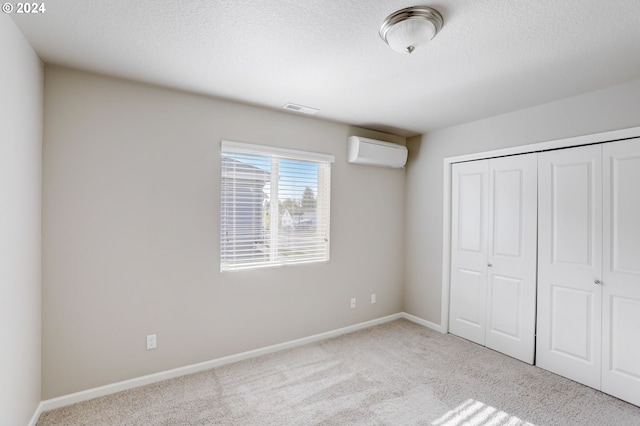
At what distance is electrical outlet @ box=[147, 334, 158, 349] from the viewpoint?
260 centimetres

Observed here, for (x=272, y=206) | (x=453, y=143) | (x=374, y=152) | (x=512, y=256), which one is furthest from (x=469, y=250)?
(x=272, y=206)

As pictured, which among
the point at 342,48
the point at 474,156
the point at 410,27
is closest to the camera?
the point at 410,27

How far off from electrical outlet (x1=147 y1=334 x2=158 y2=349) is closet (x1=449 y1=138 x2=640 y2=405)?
3212mm

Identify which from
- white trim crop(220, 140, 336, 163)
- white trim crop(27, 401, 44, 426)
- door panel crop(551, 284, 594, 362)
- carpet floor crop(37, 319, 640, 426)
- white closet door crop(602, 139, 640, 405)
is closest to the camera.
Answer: white trim crop(27, 401, 44, 426)

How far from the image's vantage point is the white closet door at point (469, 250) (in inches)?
137

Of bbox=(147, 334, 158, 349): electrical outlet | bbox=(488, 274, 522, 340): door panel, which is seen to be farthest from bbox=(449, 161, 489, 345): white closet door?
bbox=(147, 334, 158, 349): electrical outlet

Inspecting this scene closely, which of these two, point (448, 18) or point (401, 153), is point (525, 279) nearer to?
point (401, 153)

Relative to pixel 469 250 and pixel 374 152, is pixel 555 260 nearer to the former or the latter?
pixel 469 250

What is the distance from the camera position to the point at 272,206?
10.6 feet

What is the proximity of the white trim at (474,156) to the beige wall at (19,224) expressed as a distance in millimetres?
3845

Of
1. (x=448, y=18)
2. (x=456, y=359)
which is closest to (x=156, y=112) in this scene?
(x=448, y=18)

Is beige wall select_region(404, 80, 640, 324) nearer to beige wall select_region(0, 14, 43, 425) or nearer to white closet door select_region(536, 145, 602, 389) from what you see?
white closet door select_region(536, 145, 602, 389)

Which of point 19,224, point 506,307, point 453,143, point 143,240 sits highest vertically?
point 453,143

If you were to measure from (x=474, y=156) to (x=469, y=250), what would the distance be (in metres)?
1.08
